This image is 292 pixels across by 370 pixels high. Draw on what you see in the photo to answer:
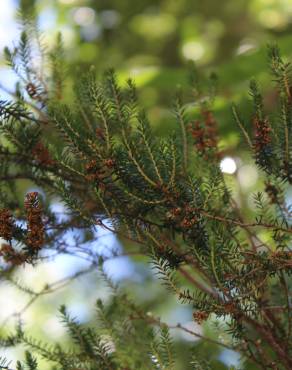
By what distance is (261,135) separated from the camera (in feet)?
3.17

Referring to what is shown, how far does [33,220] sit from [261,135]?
38cm

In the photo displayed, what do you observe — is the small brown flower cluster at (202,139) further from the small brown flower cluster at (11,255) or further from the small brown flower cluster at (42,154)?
the small brown flower cluster at (11,255)

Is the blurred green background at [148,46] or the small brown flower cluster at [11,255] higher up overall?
the blurred green background at [148,46]

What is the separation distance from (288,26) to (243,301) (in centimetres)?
262

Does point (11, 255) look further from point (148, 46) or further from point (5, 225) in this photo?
point (148, 46)

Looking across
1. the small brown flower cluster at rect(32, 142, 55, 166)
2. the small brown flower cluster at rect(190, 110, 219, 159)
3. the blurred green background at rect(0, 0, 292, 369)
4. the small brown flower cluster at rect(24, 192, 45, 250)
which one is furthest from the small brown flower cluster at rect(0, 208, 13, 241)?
the blurred green background at rect(0, 0, 292, 369)

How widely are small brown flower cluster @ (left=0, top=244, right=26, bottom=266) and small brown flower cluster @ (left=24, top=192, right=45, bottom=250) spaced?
12cm

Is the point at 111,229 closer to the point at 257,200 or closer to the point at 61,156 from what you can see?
the point at 61,156

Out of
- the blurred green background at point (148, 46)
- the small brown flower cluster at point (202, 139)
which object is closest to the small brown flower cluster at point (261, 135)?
the small brown flower cluster at point (202, 139)

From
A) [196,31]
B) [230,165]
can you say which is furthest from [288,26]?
[230,165]

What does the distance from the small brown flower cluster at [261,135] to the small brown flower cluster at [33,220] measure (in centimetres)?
36

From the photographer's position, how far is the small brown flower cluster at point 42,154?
3.57ft

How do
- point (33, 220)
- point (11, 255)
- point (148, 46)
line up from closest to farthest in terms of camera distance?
point (33, 220) → point (11, 255) → point (148, 46)

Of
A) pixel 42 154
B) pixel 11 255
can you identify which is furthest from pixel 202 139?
pixel 11 255
